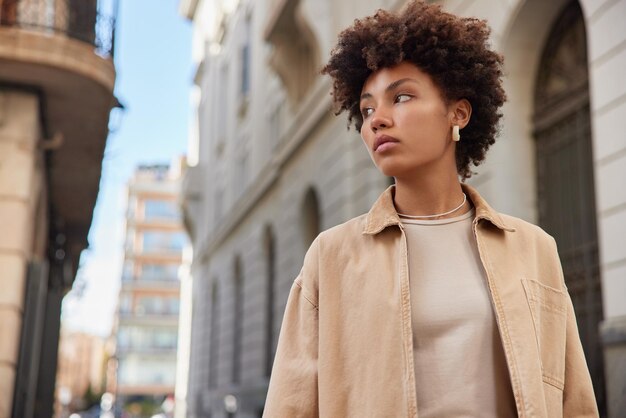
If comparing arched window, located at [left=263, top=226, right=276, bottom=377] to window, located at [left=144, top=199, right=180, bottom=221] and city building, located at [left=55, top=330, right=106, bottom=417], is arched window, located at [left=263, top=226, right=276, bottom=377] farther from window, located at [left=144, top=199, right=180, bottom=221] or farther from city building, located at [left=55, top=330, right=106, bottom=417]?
city building, located at [left=55, top=330, right=106, bottom=417]

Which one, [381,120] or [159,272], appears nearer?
[381,120]

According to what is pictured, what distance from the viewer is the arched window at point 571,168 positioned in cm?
866

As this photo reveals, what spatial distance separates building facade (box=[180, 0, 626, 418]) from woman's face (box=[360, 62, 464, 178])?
0.61 m

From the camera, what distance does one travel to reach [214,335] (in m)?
32.1

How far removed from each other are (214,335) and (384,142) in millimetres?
30480

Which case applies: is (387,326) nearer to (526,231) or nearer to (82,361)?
(526,231)

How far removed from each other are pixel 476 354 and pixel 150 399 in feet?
263

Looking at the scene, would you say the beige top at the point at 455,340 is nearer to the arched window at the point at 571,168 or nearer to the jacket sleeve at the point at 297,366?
the jacket sleeve at the point at 297,366

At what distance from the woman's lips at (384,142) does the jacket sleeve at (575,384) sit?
26.0 inches

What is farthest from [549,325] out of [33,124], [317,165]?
[317,165]

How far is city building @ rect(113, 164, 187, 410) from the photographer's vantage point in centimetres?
7888

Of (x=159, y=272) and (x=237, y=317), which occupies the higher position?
(x=159, y=272)

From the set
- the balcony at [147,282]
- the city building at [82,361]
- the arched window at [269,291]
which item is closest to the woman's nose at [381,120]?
the arched window at [269,291]

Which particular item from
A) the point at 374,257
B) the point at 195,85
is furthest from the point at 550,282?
the point at 195,85
